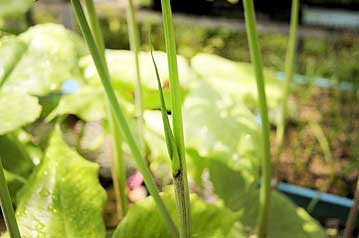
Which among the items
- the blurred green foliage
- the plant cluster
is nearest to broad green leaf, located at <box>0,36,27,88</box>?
the plant cluster

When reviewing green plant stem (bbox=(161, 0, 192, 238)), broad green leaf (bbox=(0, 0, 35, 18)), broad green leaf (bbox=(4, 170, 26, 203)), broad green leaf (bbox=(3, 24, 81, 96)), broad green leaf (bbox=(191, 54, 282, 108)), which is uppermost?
broad green leaf (bbox=(0, 0, 35, 18))

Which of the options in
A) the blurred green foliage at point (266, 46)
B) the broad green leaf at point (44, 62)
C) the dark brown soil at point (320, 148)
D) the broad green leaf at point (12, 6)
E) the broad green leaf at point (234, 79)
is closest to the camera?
the broad green leaf at point (12, 6)

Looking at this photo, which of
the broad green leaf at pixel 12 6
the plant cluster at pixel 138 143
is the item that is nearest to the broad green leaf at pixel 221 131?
the plant cluster at pixel 138 143

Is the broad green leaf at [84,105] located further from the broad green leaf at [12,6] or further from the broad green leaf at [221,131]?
the broad green leaf at [12,6]

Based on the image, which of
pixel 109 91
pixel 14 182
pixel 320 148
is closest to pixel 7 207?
pixel 109 91

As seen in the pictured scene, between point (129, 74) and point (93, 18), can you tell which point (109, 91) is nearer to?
point (93, 18)

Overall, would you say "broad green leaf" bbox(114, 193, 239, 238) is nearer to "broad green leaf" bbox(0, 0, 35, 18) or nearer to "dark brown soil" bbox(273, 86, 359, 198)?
"broad green leaf" bbox(0, 0, 35, 18)

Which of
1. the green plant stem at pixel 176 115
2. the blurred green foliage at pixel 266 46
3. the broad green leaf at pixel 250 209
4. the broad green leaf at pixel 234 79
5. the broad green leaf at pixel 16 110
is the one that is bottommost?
the blurred green foliage at pixel 266 46
